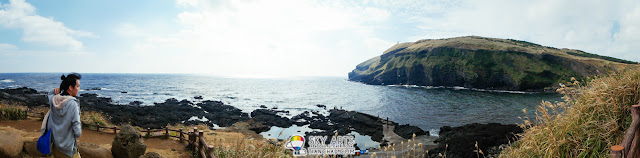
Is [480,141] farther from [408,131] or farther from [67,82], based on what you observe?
[67,82]

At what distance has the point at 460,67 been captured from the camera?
88.0 m

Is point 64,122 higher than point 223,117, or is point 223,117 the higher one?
point 64,122

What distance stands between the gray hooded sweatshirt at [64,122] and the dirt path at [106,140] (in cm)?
551

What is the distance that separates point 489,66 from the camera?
271 feet

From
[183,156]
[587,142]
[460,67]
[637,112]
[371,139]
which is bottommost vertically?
[371,139]

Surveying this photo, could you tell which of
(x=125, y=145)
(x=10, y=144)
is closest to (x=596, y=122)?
(x=125, y=145)

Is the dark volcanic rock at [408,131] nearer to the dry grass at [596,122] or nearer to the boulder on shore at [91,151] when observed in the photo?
the dry grass at [596,122]

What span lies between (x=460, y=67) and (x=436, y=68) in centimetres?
773

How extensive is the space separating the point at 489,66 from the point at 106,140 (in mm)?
96389

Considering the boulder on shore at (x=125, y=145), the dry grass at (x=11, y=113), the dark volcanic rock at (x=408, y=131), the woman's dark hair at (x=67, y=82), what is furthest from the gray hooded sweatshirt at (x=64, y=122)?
the dark volcanic rock at (x=408, y=131)

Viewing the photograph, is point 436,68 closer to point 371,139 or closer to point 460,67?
point 460,67

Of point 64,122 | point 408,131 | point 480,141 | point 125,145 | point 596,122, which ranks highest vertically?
point 596,122

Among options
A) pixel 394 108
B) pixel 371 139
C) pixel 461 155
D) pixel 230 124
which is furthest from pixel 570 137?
pixel 394 108

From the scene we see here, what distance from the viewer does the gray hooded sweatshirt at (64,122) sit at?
12.4ft
